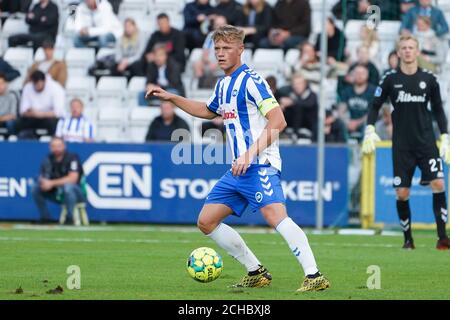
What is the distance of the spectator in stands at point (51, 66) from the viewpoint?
21234 mm

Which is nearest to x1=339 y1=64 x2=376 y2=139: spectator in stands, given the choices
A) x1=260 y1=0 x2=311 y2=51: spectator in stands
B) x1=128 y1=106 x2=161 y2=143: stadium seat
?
x1=260 y1=0 x2=311 y2=51: spectator in stands

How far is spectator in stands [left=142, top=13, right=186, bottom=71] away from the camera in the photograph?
69.8 ft

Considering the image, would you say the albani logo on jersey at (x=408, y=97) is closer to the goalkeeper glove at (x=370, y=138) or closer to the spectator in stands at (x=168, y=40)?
the goalkeeper glove at (x=370, y=138)

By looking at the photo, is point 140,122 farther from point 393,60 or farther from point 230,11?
point 393,60

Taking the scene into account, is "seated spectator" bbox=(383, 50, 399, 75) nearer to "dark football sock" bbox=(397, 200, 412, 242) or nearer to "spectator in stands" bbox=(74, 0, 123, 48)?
"spectator in stands" bbox=(74, 0, 123, 48)

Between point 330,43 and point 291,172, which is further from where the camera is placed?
point 330,43

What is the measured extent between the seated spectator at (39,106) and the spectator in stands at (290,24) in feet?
12.9

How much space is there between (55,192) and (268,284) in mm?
9244

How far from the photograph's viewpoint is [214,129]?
19.4 metres

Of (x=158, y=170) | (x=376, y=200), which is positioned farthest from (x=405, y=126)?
(x=158, y=170)

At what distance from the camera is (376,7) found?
20.5 m

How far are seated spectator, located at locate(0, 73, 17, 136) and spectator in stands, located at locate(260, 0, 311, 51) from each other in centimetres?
467

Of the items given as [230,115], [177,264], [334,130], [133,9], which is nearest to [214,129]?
[334,130]
